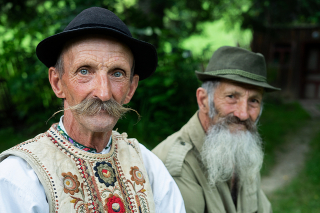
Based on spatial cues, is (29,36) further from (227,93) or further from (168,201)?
(168,201)

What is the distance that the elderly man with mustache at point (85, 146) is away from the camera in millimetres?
1292

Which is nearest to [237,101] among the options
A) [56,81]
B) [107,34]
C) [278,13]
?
[107,34]

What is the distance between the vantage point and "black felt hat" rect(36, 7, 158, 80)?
1436 mm

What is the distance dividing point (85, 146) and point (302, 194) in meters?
5.27

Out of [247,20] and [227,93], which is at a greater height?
[247,20]

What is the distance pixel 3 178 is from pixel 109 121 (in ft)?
1.75

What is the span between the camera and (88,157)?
151cm

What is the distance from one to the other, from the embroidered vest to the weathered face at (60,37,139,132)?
176 millimetres

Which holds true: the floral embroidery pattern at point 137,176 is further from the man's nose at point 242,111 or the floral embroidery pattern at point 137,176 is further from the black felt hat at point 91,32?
the man's nose at point 242,111

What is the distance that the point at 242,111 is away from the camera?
97.7 inches

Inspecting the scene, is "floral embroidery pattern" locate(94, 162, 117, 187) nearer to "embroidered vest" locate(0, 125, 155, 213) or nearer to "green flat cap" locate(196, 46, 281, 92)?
"embroidered vest" locate(0, 125, 155, 213)

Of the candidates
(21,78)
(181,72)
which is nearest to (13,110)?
(21,78)

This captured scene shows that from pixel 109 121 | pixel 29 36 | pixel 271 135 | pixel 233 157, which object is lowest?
pixel 271 135

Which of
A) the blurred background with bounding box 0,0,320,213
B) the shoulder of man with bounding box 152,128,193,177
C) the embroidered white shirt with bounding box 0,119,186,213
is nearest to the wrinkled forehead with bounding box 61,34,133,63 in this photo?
the embroidered white shirt with bounding box 0,119,186,213
